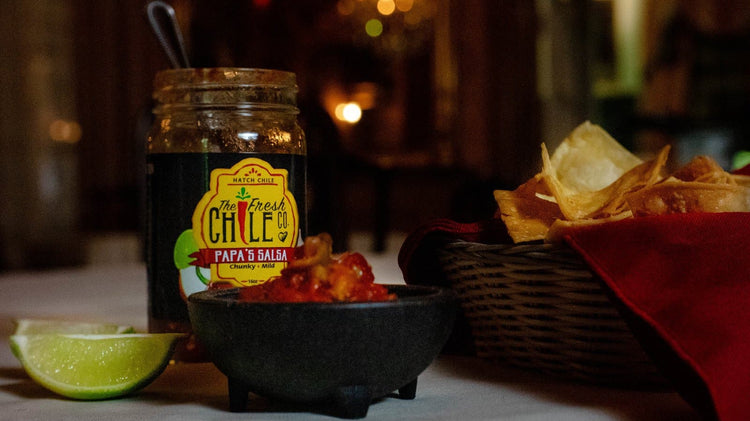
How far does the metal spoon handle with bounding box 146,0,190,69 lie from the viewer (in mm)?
873

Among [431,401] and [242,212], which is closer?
[431,401]

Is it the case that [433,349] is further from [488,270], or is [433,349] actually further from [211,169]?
[211,169]

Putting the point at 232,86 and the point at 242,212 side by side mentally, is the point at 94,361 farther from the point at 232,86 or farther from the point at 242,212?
the point at 232,86

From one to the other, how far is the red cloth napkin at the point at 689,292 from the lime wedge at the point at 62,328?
0.45m

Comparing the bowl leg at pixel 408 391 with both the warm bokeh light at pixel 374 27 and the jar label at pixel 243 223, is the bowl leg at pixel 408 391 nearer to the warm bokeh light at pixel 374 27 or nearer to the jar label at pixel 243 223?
the jar label at pixel 243 223

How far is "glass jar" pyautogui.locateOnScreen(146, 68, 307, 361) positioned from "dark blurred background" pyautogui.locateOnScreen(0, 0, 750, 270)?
2.76m

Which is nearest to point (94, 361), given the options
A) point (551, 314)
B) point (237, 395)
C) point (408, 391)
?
point (237, 395)

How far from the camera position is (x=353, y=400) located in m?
0.57

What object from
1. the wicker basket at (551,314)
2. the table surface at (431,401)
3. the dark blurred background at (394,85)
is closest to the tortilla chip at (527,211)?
the wicker basket at (551,314)

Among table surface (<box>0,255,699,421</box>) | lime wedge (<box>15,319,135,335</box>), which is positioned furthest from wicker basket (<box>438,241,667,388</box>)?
lime wedge (<box>15,319,135,335</box>)

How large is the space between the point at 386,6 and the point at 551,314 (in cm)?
495

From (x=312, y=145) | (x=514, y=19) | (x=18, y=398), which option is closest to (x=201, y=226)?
(x=18, y=398)

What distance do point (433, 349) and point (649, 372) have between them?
0.19m

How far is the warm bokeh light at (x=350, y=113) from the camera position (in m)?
5.59
